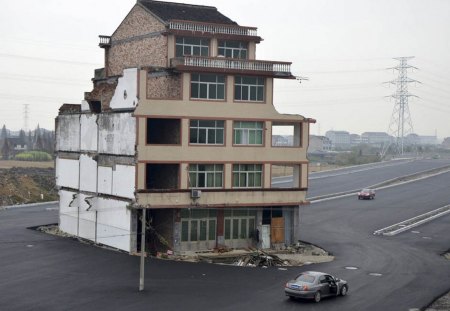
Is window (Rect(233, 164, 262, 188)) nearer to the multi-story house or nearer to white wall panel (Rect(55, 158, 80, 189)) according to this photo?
the multi-story house

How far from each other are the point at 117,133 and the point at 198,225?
9584 millimetres

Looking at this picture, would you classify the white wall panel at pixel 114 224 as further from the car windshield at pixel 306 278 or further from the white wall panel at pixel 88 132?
the car windshield at pixel 306 278

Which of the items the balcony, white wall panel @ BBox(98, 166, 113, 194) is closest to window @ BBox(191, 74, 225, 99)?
the balcony

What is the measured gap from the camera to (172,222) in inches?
2143

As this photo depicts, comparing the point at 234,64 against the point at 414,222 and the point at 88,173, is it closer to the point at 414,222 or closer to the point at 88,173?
the point at 88,173

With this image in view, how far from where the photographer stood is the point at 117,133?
2200 inches

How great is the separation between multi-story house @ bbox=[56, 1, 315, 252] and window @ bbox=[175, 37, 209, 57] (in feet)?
0.27

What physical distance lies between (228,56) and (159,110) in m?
9.57

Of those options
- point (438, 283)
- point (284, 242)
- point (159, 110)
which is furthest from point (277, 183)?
point (438, 283)

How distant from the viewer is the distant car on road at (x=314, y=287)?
125 ft

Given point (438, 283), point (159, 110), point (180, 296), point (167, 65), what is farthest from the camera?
point (167, 65)

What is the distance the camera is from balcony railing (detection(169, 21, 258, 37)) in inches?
2248

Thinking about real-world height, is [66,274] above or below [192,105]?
below

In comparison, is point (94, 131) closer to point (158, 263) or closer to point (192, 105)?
point (192, 105)
